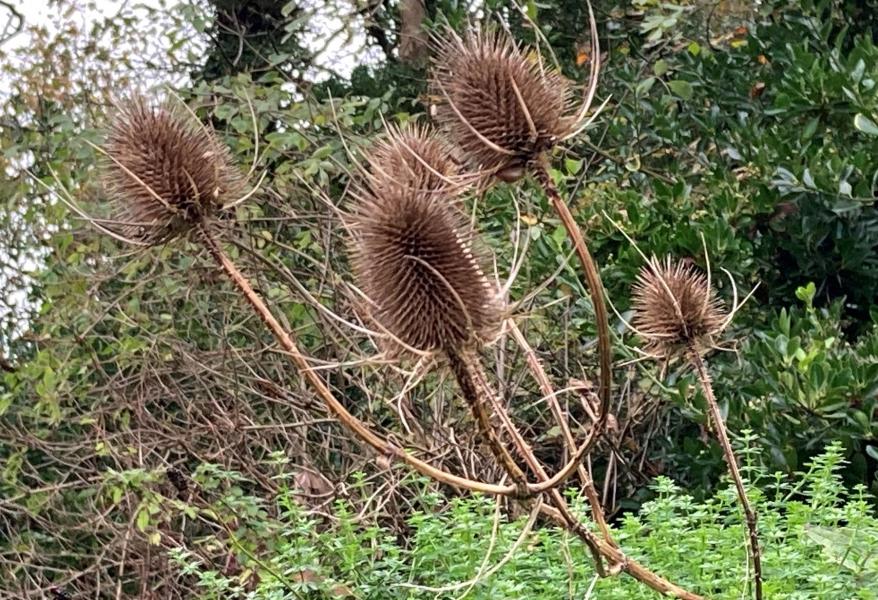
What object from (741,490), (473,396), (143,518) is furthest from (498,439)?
(143,518)

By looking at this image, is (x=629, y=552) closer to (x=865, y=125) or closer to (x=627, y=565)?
(x=627, y=565)

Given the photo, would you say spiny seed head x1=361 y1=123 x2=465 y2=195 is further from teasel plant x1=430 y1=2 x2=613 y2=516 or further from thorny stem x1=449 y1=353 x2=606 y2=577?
thorny stem x1=449 y1=353 x2=606 y2=577

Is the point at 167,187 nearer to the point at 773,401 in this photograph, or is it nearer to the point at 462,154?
the point at 462,154

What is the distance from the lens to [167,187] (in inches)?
77.9

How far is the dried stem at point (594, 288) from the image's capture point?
69.4 inches

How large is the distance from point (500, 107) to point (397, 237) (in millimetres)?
261

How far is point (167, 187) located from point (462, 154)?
0.49 meters

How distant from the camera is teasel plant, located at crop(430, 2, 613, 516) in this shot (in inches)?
72.7

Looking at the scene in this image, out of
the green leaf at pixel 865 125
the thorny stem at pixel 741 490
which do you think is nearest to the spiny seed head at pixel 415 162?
the thorny stem at pixel 741 490

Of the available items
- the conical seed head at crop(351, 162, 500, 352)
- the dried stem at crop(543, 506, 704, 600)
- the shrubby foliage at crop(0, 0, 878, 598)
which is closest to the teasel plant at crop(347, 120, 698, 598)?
the conical seed head at crop(351, 162, 500, 352)

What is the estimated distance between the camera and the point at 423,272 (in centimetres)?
183

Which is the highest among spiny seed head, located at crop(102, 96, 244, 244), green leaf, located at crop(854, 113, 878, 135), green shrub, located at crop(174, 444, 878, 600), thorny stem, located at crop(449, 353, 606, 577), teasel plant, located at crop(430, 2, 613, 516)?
spiny seed head, located at crop(102, 96, 244, 244)

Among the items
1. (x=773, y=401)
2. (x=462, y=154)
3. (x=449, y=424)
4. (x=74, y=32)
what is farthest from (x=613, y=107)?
(x=462, y=154)

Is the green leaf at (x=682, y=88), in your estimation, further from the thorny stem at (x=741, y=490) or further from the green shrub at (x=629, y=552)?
the thorny stem at (x=741, y=490)
